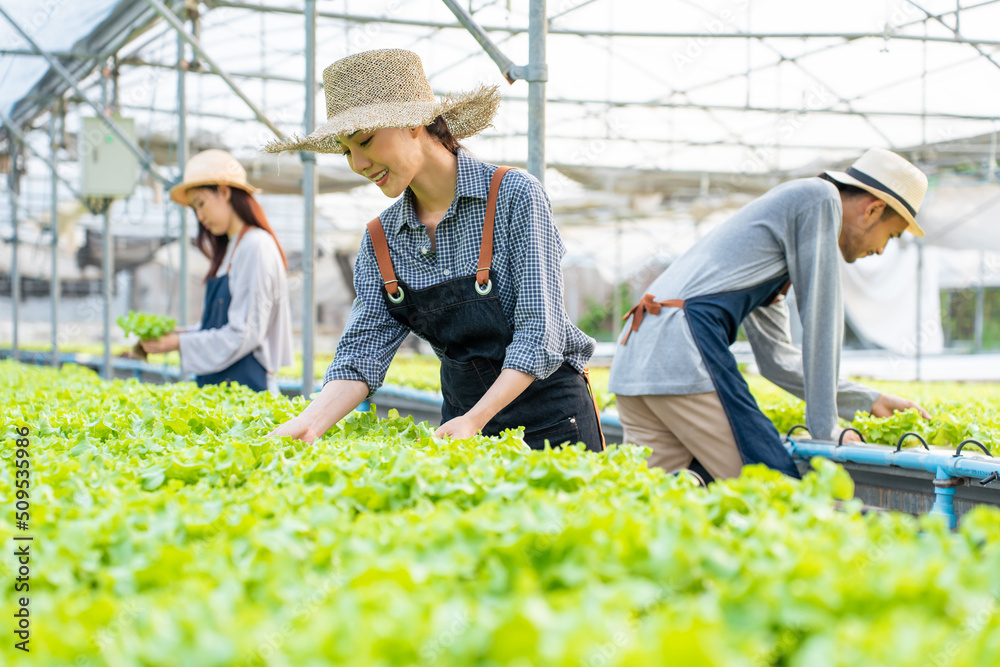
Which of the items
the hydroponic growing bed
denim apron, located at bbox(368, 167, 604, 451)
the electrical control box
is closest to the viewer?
the hydroponic growing bed

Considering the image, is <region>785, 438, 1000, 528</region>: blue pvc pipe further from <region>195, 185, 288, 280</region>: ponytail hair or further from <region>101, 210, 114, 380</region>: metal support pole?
<region>101, 210, 114, 380</region>: metal support pole

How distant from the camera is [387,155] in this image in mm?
2145

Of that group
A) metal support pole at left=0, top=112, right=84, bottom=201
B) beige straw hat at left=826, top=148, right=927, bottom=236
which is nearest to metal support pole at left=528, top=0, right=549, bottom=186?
beige straw hat at left=826, top=148, right=927, bottom=236

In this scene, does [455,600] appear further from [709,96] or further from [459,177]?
[709,96]

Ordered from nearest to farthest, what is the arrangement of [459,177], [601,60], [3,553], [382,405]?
[3,553]
[459,177]
[382,405]
[601,60]

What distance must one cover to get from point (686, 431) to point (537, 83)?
4.19ft

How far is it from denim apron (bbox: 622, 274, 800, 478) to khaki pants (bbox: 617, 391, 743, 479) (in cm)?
4

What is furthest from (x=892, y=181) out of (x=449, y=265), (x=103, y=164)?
(x=103, y=164)

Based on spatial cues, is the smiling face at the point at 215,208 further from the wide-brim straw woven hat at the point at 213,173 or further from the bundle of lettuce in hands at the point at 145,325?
the bundle of lettuce in hands at the point at 145,325

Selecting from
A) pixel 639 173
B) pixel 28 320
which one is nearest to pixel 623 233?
pixel 639 173

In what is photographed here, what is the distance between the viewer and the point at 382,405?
6359 millimetres

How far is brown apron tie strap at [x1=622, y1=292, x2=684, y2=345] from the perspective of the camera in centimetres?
278

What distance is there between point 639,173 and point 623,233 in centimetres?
582

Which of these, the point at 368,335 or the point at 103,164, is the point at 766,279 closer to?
the point at 368,335
